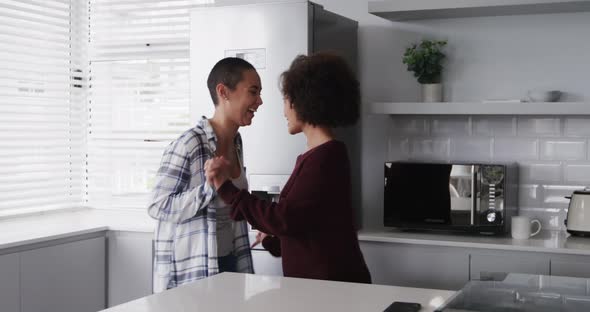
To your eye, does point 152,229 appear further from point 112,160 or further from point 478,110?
point 478,110

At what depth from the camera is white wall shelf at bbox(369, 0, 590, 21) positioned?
339cm

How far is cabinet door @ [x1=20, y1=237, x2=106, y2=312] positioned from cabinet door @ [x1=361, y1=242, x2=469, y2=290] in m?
1.40

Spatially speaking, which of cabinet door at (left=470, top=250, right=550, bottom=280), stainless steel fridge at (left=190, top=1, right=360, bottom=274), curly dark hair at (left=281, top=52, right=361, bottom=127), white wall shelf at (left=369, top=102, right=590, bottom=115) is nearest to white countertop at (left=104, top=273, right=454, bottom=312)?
curly dark hair at (left=281, top=52, right=361, bottom=127)

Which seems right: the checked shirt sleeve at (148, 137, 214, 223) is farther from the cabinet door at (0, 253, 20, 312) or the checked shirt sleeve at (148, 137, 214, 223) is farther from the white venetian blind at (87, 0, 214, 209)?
the white venetian blind at (87, 0, 214, 209)

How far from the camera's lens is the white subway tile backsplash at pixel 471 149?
150 inches

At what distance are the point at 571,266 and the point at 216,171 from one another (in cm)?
167

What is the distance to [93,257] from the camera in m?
3.89

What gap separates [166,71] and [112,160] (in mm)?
663

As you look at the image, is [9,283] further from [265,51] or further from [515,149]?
[515,149]

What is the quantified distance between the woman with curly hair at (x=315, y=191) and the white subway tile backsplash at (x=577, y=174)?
1.72 m

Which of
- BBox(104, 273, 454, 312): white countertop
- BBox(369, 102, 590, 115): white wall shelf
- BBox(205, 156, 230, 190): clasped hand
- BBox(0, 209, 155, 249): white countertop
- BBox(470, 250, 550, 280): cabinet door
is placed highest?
BBox(369, 102, 590, 115): white wall shelf

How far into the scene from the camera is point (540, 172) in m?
3.73

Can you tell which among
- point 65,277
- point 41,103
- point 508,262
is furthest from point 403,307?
point 41,103

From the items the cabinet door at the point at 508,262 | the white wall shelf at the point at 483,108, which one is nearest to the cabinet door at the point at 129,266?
the white wall shelf at the point at 483,108
